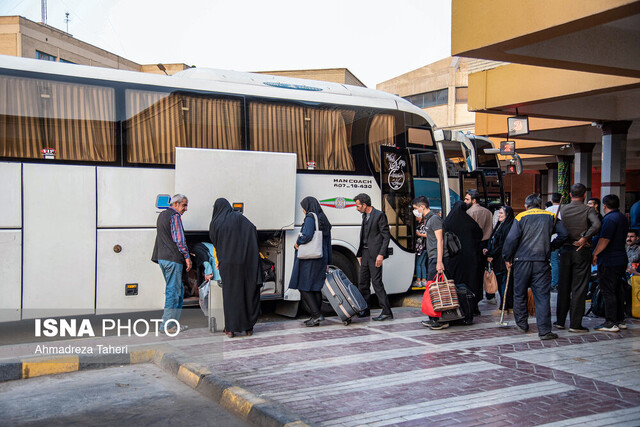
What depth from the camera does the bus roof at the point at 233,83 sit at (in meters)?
8.01

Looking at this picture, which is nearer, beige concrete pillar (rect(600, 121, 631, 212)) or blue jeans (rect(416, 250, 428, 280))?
blue jeans (rect(416, 250, 428, 280))

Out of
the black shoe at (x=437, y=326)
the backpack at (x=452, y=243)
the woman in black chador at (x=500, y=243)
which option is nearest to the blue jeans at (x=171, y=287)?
the black shoe at (x=437, y=326)

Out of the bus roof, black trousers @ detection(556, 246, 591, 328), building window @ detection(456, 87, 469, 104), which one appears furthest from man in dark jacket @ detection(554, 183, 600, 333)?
building window @ detection(456, 87, 469, 104)

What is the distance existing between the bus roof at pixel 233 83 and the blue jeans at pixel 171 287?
8.80 ft

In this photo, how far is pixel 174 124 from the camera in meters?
8.87

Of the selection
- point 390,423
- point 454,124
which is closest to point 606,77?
point 390,423

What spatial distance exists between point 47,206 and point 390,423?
5.54 m

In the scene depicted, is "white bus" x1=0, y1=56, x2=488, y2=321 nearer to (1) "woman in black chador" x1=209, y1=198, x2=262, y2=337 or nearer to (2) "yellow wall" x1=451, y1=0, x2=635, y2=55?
(1) "woman in black chador" x1=209, y1=198, x2=262, y2=337

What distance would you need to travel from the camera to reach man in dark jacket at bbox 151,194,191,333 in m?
8.17

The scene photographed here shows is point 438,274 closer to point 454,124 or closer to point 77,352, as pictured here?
point 77,352

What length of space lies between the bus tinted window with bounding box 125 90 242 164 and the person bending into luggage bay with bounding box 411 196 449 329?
2982mm

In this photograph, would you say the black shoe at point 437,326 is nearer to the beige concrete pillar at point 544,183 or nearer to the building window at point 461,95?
the beige concrete pillar at point 544,183

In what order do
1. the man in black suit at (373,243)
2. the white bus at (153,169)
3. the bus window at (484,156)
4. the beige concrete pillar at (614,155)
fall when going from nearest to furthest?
the white bus at (153,169) < the man in black suit at (373,243) < the beige concrete pillar at (614,155) < the bus window at (484,156)

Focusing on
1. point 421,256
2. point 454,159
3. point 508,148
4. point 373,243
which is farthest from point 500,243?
point 508,148
